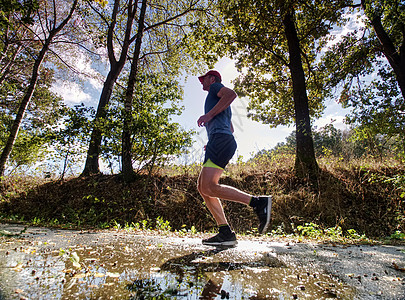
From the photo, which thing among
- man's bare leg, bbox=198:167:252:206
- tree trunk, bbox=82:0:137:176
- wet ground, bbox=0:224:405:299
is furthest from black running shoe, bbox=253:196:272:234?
tree trunk, bbox=82:0:137:176

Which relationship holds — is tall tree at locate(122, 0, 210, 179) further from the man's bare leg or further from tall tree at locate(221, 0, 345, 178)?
the man's bare leg

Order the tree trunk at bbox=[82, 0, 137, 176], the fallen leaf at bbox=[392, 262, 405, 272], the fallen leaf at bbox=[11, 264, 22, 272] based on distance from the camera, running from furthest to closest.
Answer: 1. the tree trunk at bbox=[82, 0, 137, 176]
2. the fallen leaf at bbox=[392, 262, 405, 272]
3. the fallen leaf at bbox=[11, 264, 22, 272]

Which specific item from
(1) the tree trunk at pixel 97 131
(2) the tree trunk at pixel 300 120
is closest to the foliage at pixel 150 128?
(1) the tree trunk at pixel 97 131

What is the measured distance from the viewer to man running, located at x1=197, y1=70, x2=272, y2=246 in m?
2.76

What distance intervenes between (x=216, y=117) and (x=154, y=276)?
2.00 meters

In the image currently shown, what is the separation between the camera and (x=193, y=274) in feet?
5.66

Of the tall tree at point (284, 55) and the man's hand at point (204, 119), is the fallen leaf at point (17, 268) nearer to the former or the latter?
the man's hand at point (204, 119)

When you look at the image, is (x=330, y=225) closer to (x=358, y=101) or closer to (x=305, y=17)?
(x=358, y=101)

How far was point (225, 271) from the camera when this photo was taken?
181cm

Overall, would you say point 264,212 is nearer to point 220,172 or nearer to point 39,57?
point 220,172

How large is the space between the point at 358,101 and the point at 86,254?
12050mm

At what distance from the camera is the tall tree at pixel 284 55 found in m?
7.82

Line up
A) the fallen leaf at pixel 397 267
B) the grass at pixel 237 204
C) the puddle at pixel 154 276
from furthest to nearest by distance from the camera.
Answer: the grass at pixel 237 204, the fallen leaf at pixel 397 267, the puddle at pixel 154 276

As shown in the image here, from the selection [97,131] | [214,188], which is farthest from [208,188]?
[97,131]
